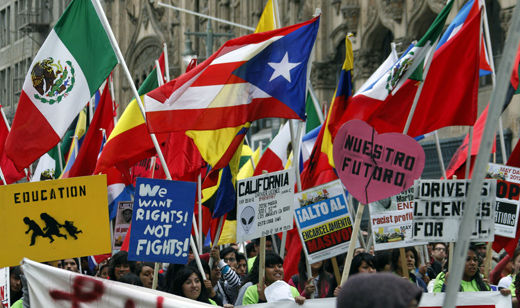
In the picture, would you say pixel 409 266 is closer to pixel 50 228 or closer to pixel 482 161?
pixel 50 228

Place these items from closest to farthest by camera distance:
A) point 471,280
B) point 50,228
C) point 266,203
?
point 50,228 → point 471,280 → point 266,203

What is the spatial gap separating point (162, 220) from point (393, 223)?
2478 mm

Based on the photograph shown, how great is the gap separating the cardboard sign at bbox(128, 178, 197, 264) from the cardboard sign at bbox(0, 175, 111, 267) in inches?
38.2

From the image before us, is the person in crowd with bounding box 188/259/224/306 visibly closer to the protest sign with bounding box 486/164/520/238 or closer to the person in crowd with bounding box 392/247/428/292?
the person in crowd with bounding box 392/247/428/292

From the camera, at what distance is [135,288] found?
6.27 m

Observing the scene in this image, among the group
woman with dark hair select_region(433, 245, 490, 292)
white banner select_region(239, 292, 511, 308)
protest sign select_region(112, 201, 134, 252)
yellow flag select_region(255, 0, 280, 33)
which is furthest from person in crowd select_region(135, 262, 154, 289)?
white banner select_region(239, 292, 511, 308)

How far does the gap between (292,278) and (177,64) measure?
1266 inches

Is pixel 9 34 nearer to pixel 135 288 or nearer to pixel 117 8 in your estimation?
pixel 117 8

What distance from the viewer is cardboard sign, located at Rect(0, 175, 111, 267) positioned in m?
8.88

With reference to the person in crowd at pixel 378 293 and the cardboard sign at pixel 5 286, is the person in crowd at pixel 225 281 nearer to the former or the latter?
the cardboard sign at pixel 5 286

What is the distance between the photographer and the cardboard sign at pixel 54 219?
29.1ft

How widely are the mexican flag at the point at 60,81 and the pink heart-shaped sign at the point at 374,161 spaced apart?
145 inches

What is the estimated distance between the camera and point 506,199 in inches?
409

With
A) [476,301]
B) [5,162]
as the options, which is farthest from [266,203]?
[5,162]
